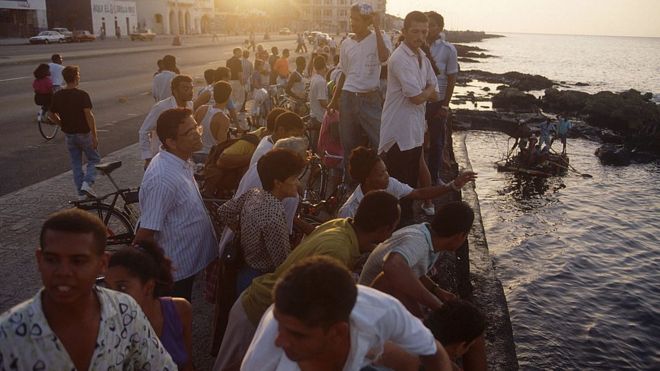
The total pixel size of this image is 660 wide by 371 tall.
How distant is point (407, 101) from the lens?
589cm

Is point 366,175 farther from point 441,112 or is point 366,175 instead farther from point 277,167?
point 441,112

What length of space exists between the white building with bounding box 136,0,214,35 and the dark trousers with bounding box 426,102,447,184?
229ft

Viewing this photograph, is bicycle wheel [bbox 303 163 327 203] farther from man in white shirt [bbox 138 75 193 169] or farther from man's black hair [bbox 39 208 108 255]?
man's black hair [bbox 39 208 108 255]

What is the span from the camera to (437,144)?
7961 millimetres

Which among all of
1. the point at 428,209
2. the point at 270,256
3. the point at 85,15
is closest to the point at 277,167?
the point at 270,256

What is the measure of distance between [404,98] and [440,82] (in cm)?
245

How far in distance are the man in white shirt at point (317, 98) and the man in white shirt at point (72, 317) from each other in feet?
24.7

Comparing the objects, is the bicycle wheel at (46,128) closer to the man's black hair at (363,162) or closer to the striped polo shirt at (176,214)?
the striped polo shirt at (176,214)

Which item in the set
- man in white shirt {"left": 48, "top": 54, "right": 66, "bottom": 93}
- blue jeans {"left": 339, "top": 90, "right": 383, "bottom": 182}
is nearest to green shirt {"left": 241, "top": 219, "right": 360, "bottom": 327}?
blue jeans {"left": 339, "top": 90, "right": 383, "bottom": 182}

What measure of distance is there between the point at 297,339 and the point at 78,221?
3.25 feet

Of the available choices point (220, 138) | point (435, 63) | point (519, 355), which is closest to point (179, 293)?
point (220, 138)

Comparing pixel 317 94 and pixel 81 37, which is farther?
pixel 81 37

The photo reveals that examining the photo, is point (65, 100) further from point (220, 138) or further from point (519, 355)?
point (519, 355)

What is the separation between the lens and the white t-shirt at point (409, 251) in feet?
11.3
